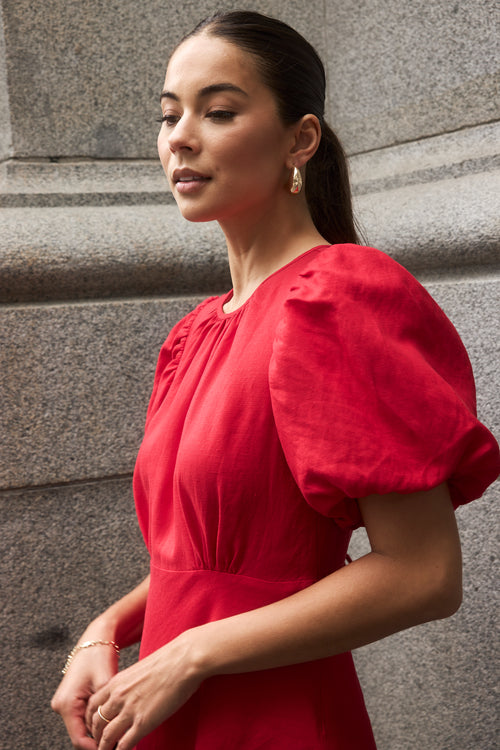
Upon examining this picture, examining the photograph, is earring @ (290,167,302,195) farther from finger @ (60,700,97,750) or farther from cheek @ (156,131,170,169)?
finger @ (60,700,97,750)

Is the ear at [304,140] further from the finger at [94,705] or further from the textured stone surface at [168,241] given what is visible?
the finger at [94,705]

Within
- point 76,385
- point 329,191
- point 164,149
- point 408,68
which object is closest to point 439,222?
point 408,68

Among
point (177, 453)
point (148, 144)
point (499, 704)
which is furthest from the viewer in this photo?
point (148, 144)

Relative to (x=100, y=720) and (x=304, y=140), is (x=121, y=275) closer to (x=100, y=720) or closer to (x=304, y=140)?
(x=304, y=140)

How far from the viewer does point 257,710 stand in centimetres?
123

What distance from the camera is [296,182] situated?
1.34 meters

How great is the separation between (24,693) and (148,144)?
5.07 ft

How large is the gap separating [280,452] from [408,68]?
149 centimetres

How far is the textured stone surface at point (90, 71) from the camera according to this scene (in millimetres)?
2154

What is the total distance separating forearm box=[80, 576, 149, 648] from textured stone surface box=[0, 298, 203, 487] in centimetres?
56

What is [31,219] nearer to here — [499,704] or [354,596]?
[354,596]

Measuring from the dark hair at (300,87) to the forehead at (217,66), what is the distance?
1cm

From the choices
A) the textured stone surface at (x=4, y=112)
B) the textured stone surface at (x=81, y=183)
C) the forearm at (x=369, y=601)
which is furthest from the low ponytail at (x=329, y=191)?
the textured stone surface at (x=4, y=112)

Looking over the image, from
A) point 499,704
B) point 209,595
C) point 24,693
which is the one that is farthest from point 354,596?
point 24,693
